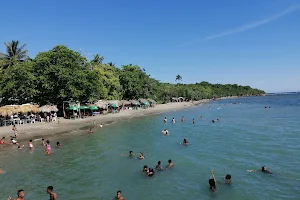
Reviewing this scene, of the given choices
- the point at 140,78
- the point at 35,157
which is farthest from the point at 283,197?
the point at 140,78

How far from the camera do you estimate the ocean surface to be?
47.7 feet

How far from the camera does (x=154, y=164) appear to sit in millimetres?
19812

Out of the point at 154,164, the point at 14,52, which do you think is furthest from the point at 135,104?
the point at 154,164

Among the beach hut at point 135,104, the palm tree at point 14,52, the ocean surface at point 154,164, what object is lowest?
the ocean surface at point 154,164

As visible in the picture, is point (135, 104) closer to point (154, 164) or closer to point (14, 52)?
point (14, 52)

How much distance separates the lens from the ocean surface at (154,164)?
47.7ft

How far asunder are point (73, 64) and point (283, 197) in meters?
35.9

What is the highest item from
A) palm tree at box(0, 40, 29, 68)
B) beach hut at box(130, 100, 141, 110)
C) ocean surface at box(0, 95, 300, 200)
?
palm tree at box(0, 40, 29, 68)

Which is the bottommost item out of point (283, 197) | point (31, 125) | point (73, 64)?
point (283, 197)

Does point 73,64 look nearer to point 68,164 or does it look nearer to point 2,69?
point 2,69

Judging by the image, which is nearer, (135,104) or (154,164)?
(154,164)

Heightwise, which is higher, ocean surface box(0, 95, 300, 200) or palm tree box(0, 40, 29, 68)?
palm tree box(0, 40, 29, 68)

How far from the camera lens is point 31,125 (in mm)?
34438

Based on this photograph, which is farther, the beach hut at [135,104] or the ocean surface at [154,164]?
the beach hut at [135,104]
